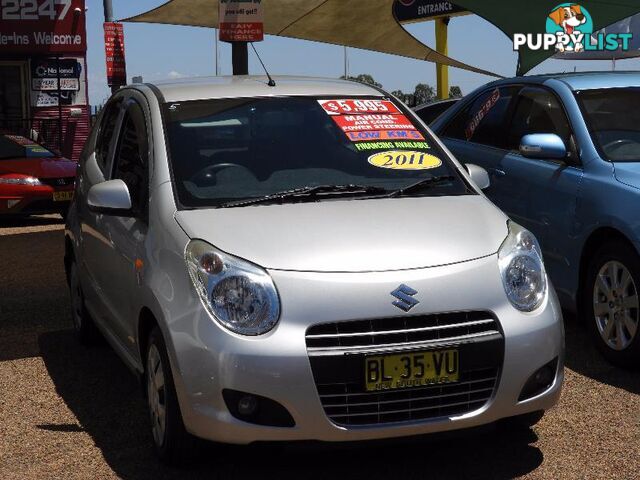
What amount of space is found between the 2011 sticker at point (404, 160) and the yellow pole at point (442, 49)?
30235 mm

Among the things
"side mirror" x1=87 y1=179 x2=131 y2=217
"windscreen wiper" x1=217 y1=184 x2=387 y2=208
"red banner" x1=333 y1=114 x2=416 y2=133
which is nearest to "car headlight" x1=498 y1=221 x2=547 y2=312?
"windscreen wiper" x1=217 y1=184 x2=387 y2=208

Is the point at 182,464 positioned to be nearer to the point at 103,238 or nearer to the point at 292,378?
the point at 292,378

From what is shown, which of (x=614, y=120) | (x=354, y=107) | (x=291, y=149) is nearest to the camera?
(x=291, y=149)

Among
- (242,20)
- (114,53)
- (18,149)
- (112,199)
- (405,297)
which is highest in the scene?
(242,20)

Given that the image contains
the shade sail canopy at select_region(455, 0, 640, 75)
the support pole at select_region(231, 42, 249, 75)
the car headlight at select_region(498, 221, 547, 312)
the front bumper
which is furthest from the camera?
the support pole at select_region(231, 42, 249, 75)

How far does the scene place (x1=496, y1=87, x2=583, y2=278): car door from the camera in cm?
597

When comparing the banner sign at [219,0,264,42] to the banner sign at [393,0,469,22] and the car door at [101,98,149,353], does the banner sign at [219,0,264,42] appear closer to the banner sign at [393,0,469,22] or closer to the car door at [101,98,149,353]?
the car door at [101,98,149,353]

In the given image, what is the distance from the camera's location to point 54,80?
2436 cm

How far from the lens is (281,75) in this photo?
5.64m

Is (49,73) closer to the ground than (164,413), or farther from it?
farther from it

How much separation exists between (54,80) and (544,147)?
20070mm

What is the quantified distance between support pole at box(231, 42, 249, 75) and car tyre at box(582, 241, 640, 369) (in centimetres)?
1022

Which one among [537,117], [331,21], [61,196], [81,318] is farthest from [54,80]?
[537,117]

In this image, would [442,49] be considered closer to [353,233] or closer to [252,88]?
[252,88]
